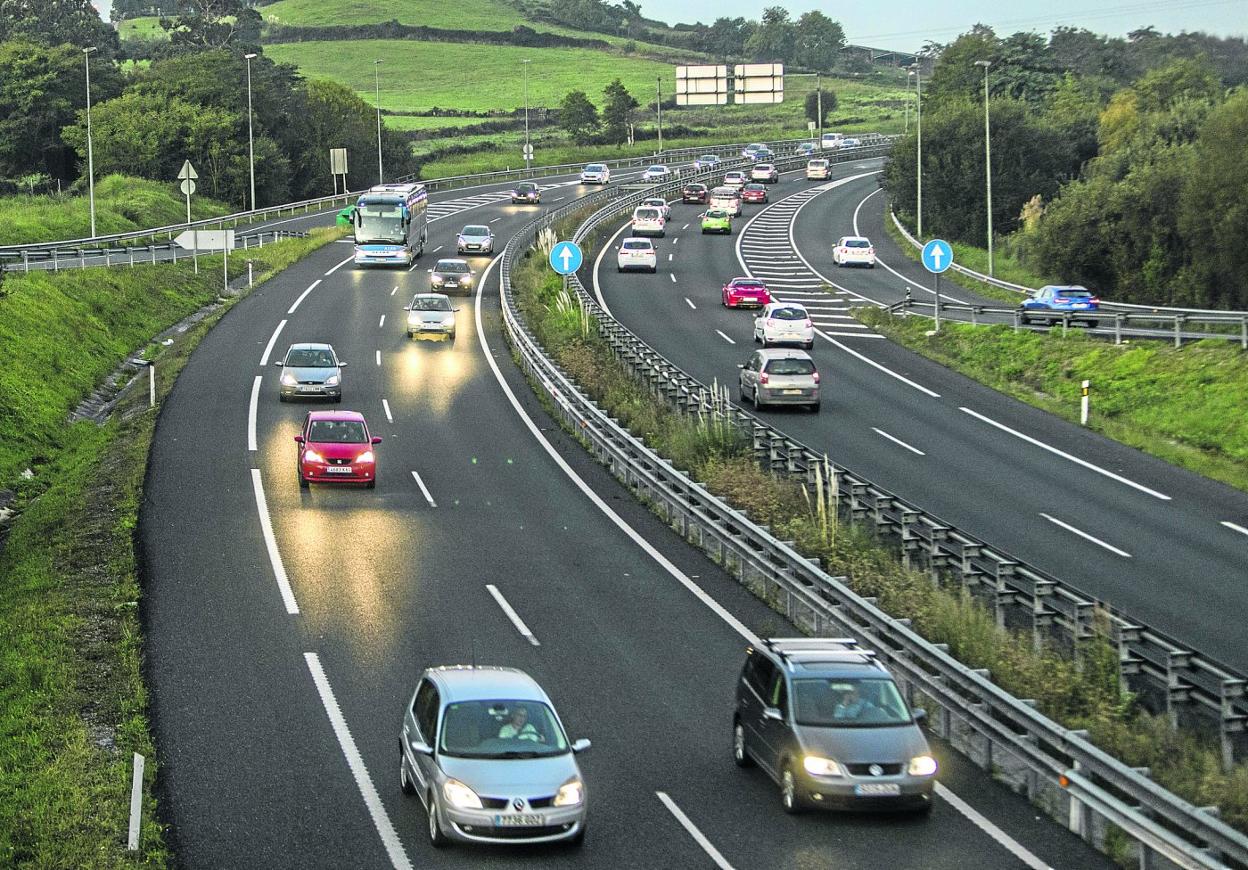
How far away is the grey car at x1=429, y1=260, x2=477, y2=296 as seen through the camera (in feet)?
200

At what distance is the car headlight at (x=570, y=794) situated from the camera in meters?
13.7

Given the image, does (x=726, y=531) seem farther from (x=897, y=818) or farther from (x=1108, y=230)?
(x=1108, y=230)

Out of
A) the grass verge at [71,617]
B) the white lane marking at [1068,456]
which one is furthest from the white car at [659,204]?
the white lane marking at [1068,456]

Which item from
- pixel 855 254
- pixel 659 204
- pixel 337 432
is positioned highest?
pixel 659 204

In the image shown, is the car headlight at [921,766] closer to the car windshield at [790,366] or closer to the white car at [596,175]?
the car windshield at [790,366]

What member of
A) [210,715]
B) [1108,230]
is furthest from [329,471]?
[1108,230]

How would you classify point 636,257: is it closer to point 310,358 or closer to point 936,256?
point 936,256

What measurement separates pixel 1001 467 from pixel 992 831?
20.4 meters

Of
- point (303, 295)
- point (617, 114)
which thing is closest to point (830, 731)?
point (303, 295)

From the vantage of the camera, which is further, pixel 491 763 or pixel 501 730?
pixel 501 730

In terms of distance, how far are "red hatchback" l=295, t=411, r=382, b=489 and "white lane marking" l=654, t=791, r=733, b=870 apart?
1650 cm

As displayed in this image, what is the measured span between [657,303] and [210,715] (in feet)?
144

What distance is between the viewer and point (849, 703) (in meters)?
15.5

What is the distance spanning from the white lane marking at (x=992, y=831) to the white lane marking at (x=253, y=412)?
22.5 m
